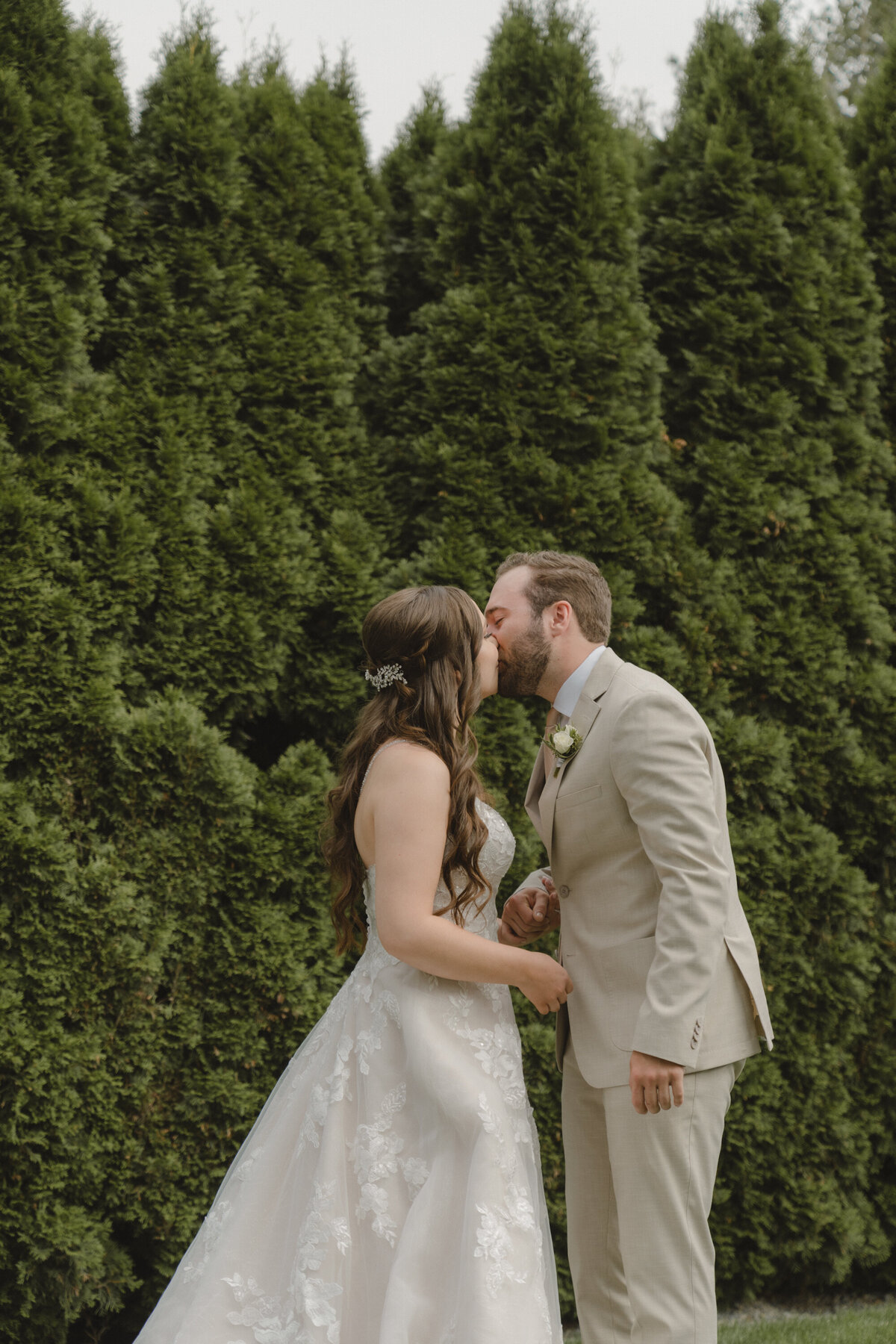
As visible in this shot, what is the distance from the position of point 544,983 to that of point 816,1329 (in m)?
2.47

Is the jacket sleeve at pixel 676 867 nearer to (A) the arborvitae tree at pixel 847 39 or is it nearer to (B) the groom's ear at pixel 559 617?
(B) the groom's ear at pixel 559 617

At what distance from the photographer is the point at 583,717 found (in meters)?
2.92

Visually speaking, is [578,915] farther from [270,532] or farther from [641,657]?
[270,532]

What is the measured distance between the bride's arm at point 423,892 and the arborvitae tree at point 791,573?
2121mm

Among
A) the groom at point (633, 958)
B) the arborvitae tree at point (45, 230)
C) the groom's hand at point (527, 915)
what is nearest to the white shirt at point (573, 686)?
the groom at point (633, 958)

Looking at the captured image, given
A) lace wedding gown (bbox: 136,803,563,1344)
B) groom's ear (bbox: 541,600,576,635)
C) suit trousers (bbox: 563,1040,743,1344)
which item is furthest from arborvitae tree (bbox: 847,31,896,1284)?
lace wedding gown (bbox: 136,803,563,1344)

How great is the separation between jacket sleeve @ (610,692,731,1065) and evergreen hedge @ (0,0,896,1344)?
1.60 m

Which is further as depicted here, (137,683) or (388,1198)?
(137,683)

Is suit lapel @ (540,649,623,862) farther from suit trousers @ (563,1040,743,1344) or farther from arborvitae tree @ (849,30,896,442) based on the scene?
arborvitae tree @ (849,30,896,442)

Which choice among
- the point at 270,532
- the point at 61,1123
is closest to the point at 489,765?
the point at 270,532

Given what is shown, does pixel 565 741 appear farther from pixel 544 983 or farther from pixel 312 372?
pixel 312 372

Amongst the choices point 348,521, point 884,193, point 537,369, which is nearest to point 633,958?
point 348,521

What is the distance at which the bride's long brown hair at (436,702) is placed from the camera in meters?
2.74

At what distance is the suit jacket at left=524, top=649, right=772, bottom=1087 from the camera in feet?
8.25
